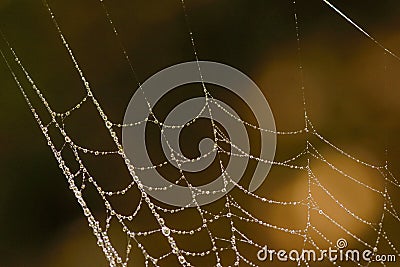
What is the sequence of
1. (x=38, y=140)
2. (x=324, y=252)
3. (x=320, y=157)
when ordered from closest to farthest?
(x=324, y=252), (x=320, y=157), (x=38, y=140)

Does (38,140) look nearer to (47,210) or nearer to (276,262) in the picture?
(47,210)

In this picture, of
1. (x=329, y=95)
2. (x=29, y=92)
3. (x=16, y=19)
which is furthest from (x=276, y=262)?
(x=16, y=19)

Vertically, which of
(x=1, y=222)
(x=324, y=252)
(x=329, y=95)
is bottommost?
(x=324, y=252)

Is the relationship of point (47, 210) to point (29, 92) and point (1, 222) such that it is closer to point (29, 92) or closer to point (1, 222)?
point (1, 222)

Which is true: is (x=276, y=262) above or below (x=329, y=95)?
below

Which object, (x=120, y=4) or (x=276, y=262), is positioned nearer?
(x=276, y=262)

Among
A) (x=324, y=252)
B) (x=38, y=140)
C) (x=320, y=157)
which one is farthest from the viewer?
(x=38, y=140)
